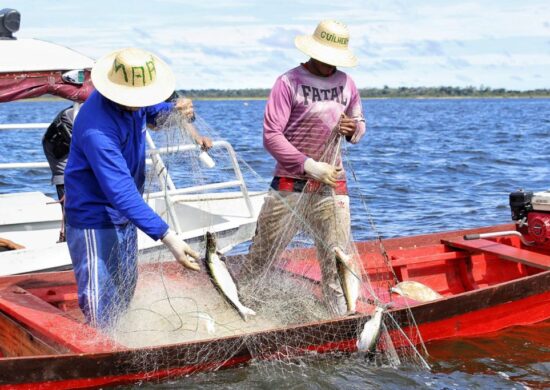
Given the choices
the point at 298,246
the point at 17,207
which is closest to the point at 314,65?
the point at 298,246

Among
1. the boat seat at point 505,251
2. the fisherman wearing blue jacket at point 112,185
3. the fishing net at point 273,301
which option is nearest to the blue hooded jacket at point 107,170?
the fisherman wearing blue jacket at point 112,185

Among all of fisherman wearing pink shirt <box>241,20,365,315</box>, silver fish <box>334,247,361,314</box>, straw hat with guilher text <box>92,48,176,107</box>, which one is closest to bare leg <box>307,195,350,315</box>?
fisherman wearing pink shirt <box>241,20,365,315</box>

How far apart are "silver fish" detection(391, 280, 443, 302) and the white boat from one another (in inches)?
75.2

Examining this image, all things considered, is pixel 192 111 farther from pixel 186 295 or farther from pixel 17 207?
pixel 17 207

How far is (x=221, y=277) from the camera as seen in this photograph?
612 centimetres

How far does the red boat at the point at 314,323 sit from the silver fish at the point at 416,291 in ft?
0.48

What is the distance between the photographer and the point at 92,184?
18.3 ft

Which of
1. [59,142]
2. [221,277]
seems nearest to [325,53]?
[221,277]

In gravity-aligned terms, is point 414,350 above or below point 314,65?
below

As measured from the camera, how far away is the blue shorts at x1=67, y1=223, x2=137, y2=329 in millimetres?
5637

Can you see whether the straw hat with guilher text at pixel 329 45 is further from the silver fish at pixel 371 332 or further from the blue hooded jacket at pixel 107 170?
the silver fish at pixel 371 332

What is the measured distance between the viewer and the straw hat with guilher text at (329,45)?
20.5 ft

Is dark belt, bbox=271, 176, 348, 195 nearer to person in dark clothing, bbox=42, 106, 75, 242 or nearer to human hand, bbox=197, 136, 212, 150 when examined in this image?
human hand, bbox=197, 136, 212, 150

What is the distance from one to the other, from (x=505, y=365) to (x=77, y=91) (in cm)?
449
